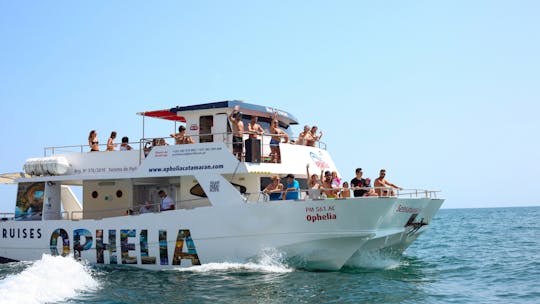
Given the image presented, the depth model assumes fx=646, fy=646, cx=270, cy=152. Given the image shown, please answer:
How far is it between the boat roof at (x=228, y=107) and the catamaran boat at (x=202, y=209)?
3 cm

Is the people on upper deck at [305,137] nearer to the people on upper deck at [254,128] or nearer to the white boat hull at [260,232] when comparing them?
the people on upper deck at [254,128]

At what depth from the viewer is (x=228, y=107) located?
16781mm

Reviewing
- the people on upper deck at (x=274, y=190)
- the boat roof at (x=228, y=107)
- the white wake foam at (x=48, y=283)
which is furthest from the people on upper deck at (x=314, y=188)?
the white wake foam at (x=48, y=283)

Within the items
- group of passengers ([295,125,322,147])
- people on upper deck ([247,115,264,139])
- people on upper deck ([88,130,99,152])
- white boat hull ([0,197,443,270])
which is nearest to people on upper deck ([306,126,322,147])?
group of passengers ([295,125,322,147])

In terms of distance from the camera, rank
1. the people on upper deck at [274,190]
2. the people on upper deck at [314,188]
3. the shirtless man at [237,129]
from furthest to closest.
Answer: the shirtless man at [237,129] → the people on upper deck at [274,190] → the people on upper deck at [314,188]

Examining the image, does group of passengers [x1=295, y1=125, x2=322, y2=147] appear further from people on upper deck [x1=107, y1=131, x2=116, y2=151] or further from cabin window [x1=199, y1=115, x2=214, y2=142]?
people on upper deck [x1=107, y1=131, x2=116, y2=151]

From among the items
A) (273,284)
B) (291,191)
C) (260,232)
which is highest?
(291,191)

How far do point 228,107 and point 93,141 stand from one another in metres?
4.53

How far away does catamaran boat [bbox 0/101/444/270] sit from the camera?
14312 millimetres

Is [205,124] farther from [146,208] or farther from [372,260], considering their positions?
[372,260]

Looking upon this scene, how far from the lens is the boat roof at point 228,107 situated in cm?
1691

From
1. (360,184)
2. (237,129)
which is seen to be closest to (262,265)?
(360,184)

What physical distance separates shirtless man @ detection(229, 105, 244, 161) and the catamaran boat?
0.15 m

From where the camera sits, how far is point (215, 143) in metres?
15.8
